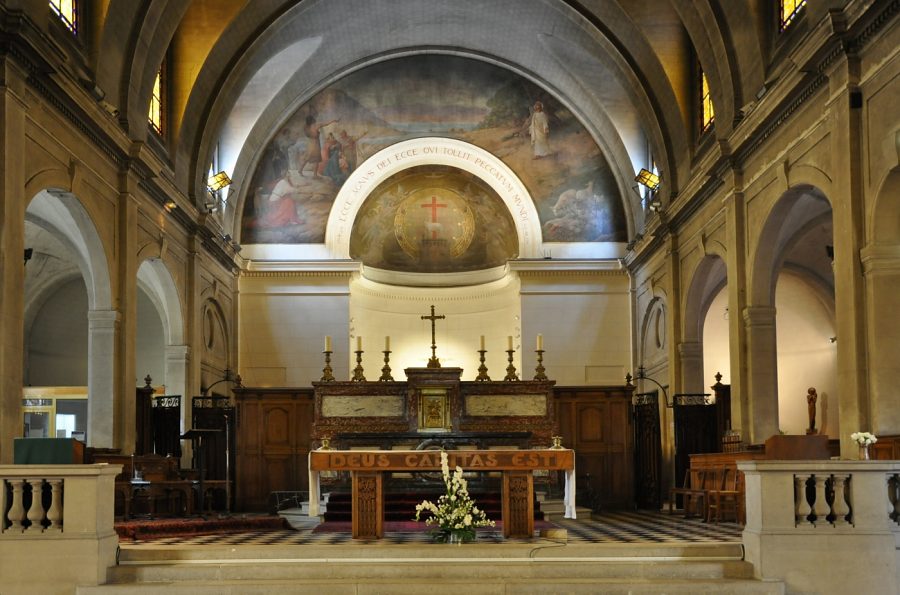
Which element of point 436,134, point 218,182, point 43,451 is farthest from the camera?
point 436,134

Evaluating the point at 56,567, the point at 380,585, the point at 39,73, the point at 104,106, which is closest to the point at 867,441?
the point at 380,585

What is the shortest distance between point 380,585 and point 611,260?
18121mm

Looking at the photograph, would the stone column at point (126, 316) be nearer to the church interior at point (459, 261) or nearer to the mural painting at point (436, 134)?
the church interior at point (459, 261)

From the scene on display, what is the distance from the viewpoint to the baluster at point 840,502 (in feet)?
33.7

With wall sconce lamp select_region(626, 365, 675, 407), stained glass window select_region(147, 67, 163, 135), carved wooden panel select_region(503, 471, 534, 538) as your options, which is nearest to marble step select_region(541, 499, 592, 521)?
carved wooden panel select_region(503, 471, 534, 538)

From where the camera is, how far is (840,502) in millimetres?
10281

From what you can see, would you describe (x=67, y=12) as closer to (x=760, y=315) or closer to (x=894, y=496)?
(x=760, y=315)

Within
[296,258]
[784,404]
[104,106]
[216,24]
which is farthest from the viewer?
[296,258]

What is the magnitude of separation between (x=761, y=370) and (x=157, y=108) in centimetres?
1192

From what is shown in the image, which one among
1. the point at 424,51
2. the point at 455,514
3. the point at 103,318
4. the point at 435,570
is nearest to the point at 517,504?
the point at 455,514

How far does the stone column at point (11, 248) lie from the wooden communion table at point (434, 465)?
11.6 ft

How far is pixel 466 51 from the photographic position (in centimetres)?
2741

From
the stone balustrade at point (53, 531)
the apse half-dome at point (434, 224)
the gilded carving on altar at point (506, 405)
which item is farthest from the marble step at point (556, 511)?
the apse half-dome at point (434, 224)

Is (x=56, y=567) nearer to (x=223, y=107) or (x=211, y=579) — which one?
(x=211, y=579)
